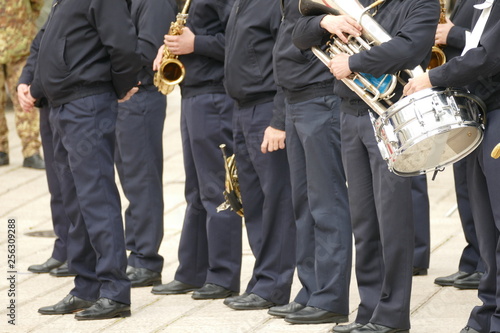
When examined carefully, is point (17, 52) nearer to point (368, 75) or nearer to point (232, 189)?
point (232, 189)

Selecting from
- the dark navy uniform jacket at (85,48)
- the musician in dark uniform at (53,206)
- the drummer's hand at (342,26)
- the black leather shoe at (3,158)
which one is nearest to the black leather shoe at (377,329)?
the drummer's hand at (342,26)

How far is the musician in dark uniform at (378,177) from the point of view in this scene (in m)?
5.28

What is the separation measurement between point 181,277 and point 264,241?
820 mm

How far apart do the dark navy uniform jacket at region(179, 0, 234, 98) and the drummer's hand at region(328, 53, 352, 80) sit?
1457 mm

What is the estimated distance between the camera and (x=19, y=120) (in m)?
10.7

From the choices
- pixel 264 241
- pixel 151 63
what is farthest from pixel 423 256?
pixel 151 63

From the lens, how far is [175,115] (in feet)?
42.5

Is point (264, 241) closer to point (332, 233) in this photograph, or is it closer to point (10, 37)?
point (332, 233)

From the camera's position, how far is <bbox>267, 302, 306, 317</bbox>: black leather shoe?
6.16 meters

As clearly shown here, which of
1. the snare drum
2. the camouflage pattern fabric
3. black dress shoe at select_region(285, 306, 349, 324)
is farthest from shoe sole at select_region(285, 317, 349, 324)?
the camouflage pattern fabric

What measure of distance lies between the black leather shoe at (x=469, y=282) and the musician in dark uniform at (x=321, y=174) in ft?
3.90

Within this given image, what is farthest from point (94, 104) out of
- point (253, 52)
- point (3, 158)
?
point (3, 158)

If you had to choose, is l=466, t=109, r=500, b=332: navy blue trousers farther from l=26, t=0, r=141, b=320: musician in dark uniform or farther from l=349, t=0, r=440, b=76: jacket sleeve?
l=26, t=0, r=141, b=320: musician in dark uniform

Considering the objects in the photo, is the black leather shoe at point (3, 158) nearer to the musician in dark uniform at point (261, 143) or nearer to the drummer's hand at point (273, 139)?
the musician in dark uniform at point (261, 143)
